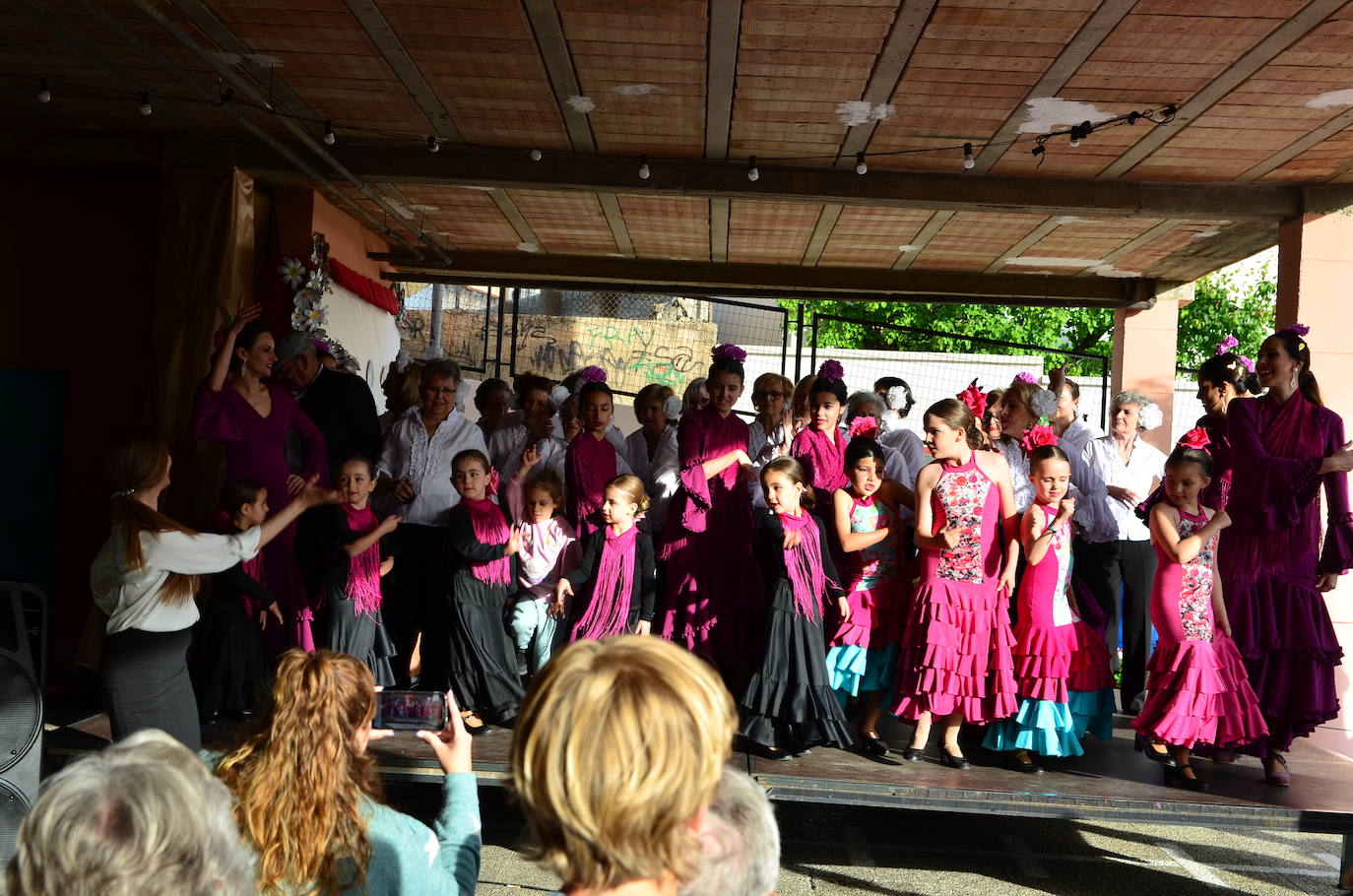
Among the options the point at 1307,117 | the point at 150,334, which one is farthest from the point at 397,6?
the point at 1307,117

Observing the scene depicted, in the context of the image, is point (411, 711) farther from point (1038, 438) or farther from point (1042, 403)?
point (1042, 403)

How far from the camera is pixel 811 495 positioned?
5312 millimetres

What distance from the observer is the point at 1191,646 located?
15.5 ft

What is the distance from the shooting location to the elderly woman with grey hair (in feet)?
20.5

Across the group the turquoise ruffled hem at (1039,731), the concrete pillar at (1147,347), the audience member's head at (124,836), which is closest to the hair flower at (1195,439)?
the turquoise ruffled hem at (1039,731)

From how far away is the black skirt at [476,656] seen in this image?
A: 5199mm

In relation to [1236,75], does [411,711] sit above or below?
below

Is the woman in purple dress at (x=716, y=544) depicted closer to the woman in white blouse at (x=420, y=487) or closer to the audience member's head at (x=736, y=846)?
the woman in white blouse at (x=420, y=487)

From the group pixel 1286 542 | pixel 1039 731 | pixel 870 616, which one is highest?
pixel 1286 542

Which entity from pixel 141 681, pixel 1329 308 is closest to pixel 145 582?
pixel 141 681

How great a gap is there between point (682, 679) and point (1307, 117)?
18.5ft

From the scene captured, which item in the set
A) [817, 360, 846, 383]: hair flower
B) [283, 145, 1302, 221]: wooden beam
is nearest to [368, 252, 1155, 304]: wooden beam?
[283, 145, 1302, 221]: wooden beam

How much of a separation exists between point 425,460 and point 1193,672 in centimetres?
348

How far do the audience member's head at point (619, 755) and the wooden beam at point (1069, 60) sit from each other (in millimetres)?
4001
